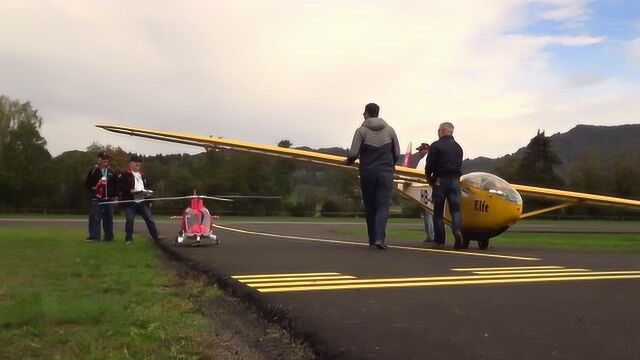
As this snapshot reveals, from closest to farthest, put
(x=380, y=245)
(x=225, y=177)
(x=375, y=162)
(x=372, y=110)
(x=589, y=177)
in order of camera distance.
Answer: (x=380, y=245), (x=375, y=162), (x=372, y=110), (x=589, y=177), (x=225, y=177)

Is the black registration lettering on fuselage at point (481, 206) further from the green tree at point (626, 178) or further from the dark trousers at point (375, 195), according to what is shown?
the green tree at point (626, 178)

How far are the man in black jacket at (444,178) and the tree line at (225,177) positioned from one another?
3699 cm

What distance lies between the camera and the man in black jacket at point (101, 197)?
1369cm

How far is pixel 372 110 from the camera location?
998 centimetres

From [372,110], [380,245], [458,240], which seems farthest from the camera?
[458,240]

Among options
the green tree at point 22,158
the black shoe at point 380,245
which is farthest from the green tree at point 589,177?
the green tree at point 22,158

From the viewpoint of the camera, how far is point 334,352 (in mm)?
3277

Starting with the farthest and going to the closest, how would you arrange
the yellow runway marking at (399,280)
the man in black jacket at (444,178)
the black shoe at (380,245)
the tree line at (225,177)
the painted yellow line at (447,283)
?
the tree line at (225,177)
the man in black jacket at (444,178)
the black shoe at (380,245)
the yellow runway marking at (399,280)
the painted yellow line at (447,283)

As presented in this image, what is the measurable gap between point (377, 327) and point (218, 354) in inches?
36.0

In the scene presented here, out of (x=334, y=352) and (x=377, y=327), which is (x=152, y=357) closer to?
(x=334, y=352)

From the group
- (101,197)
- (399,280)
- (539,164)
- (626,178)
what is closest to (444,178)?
(399,280)

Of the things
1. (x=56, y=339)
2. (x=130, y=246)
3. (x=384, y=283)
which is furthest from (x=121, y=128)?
(x=56, y=339)

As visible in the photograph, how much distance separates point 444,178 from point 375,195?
128cm

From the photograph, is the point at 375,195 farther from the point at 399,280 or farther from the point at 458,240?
the point at 399,280
